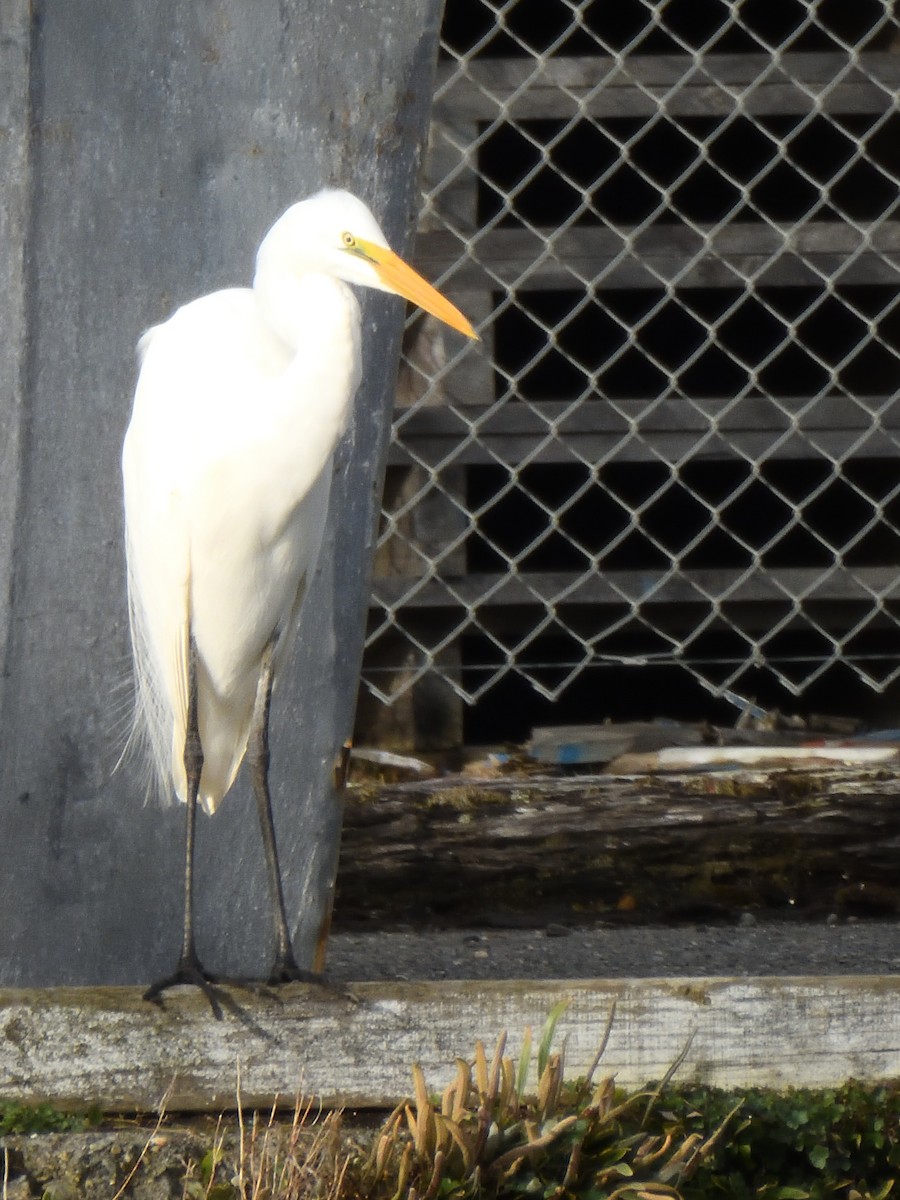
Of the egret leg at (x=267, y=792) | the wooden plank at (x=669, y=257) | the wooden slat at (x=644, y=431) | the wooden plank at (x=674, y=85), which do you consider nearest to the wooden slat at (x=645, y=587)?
the wooden slat at (x=644, y=431)

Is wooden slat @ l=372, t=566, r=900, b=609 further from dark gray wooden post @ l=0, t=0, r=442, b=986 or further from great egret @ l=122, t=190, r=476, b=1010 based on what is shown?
great egret @ l=122, t=190, r=476, b=1010

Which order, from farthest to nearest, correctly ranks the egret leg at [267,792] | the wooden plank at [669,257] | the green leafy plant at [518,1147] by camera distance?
1. the wooden plank at [669,257]
2. the egret leg at [267,792]
3. the green leafy plant at [518,1147]

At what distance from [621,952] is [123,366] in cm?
112

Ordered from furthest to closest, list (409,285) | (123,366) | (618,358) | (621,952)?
(618,358) < (621,952) < (123,366) < (409,285)

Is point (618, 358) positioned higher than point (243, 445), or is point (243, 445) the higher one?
point (618, 358)

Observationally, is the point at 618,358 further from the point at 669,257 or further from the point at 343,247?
the point at 343,247

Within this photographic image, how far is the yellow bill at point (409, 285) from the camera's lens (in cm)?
155

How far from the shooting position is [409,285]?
5.10 feet

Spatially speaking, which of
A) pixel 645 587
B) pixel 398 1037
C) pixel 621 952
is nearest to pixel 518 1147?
pixel 398 1037

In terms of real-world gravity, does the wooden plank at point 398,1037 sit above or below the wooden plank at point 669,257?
below

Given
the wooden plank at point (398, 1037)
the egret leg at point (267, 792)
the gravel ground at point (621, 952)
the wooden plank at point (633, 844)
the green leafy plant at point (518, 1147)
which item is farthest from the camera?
the wooden plank at point (633, 844)

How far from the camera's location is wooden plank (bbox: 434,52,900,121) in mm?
2408

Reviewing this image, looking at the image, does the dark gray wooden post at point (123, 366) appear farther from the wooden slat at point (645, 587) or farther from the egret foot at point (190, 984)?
the wooden slat at point (645, 587)

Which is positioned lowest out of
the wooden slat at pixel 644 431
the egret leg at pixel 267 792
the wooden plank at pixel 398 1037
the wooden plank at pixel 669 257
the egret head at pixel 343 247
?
the wooden plank at pixel 398 1037
